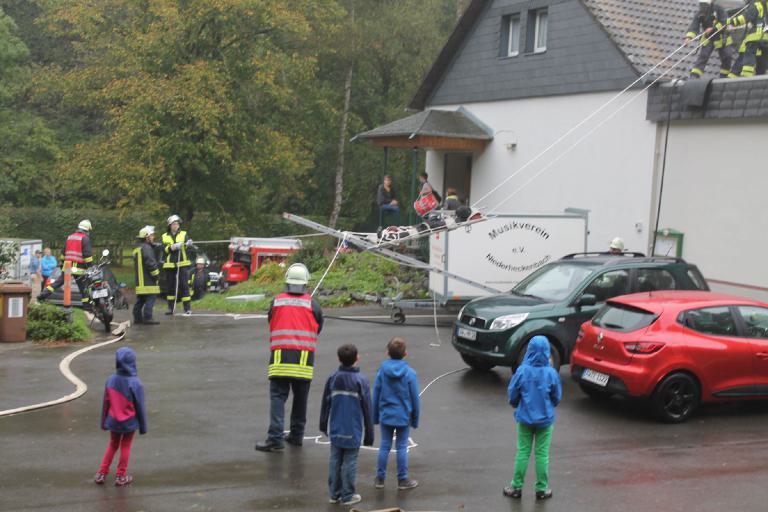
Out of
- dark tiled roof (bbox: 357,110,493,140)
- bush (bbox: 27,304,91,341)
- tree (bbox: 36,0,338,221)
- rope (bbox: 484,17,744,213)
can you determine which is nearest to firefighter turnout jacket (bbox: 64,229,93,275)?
bush (bbox: 27,304,91,341)

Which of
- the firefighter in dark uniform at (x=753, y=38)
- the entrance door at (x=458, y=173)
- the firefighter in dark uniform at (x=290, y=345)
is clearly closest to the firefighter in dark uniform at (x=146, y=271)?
the firefighter in dark uniform at (x=290, y=345)

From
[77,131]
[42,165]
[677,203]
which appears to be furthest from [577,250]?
[77,131]

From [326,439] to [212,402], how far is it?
224cm

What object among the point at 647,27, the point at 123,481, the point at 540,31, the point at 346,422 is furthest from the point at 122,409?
the point at 540,31

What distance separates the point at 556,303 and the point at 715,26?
10.2 meters

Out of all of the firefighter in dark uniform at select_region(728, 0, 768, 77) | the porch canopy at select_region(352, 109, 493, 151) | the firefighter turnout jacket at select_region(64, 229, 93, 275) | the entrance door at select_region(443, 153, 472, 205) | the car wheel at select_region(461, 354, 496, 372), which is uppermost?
the firefighter in dark uniform at select_region(728, 0, 768, 77)

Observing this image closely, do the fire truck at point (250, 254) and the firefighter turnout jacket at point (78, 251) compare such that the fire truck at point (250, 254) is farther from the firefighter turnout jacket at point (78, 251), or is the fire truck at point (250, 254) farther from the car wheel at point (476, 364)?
the car wheel at point (476, 364)

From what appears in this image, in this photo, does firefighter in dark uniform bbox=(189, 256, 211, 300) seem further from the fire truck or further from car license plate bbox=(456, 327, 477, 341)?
car license plate bbox=(456, 327, 477, 341)

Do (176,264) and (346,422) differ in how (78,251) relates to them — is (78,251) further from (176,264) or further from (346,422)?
(346,422)

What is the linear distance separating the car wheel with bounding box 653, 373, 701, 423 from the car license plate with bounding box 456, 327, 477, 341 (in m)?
3.00

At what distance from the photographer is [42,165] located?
43.6 meters

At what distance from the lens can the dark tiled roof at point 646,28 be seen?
21.0 meters

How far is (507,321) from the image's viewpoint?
42.2ft

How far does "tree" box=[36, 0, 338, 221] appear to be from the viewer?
33312 millimetres
